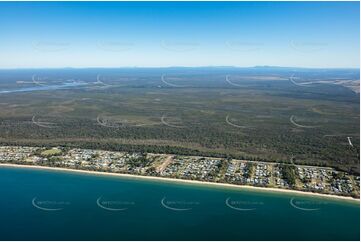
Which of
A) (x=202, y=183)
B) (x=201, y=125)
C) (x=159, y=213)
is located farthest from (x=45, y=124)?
(x=159, y=213)

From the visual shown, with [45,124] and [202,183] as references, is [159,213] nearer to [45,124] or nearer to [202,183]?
[202,183]

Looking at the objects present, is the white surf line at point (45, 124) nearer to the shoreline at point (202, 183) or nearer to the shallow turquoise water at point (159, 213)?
the shoreline at point (202, 183)

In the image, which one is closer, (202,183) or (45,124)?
(202,183)

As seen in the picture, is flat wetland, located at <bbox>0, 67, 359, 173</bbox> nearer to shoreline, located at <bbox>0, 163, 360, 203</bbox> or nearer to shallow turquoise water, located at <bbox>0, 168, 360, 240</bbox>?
shoreline, located at <bbox>0, 163, 360, 203</bbox>

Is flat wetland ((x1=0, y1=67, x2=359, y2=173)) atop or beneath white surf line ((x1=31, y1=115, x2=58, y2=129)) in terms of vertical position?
atop

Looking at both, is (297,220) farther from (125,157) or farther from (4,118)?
(4,118)

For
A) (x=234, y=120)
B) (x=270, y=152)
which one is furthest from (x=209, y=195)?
(x=234, y=120)

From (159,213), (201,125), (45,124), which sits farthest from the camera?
(45,124)

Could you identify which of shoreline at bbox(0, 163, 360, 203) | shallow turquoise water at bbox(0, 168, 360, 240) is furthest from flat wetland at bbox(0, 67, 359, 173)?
shallow turquoise water at bbox(0, 168, 360, 240)
